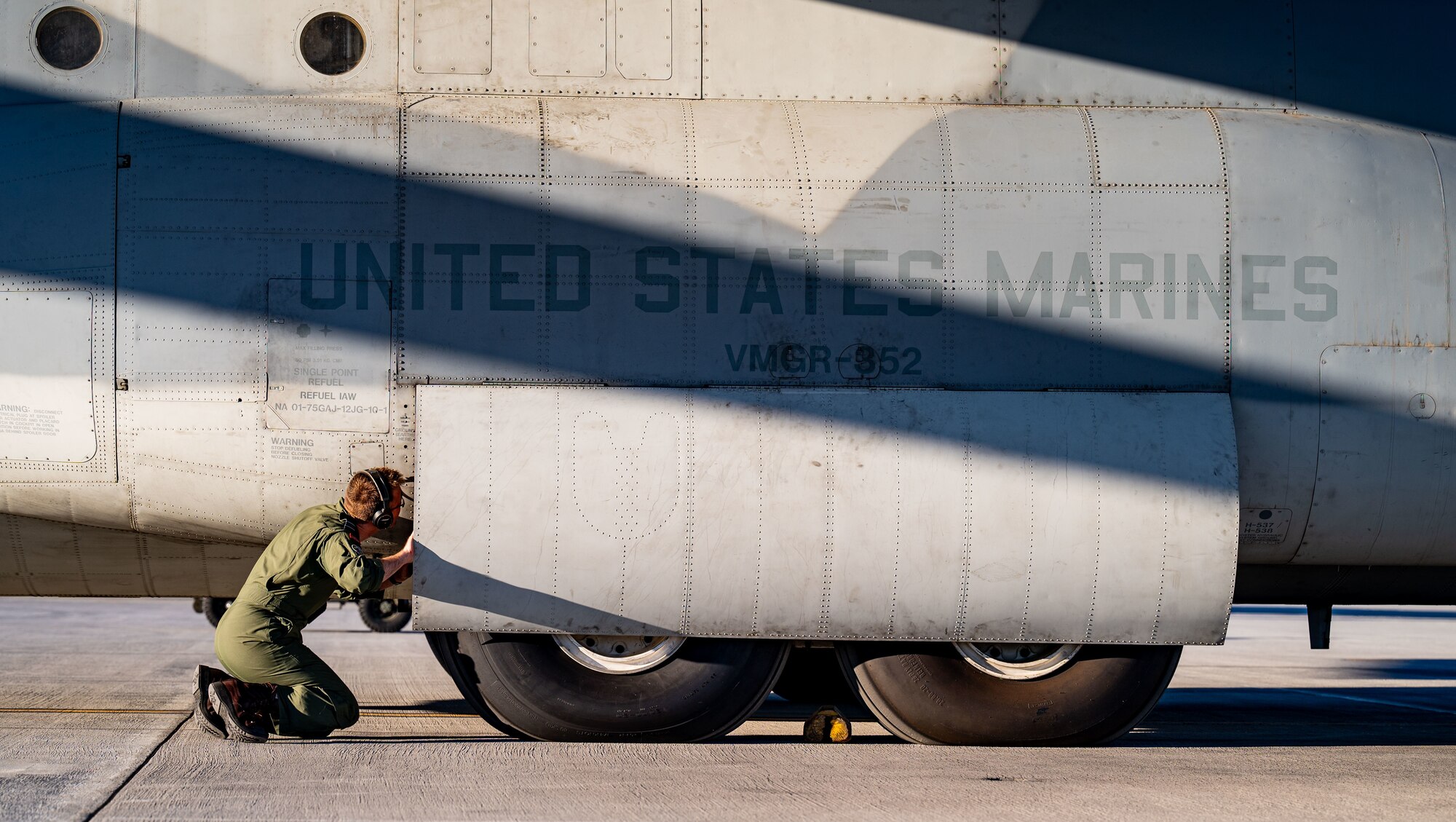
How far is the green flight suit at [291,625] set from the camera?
6.96 metres

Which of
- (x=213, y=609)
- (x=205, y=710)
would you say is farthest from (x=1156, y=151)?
(x=213, y=609)

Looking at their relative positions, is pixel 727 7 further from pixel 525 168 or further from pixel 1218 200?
pixel 1218 200

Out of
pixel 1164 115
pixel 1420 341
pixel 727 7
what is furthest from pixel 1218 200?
pixel 727 7

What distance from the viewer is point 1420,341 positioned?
24.5ft

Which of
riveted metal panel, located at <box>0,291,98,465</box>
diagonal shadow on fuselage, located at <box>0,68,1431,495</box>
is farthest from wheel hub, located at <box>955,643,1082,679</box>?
riveted metal panel, located at <box>0,291,98,465</box>

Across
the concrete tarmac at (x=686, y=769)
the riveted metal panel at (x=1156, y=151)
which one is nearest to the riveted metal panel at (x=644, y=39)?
the riveted metal panel at (x=1156, y=151)

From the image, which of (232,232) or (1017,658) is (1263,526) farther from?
(232,232)

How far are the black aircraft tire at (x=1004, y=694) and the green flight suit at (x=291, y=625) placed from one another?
2892 mm

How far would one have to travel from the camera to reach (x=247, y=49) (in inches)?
298

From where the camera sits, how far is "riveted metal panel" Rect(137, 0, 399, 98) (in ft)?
24.7

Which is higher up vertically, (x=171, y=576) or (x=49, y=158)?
(x=49, y=158)

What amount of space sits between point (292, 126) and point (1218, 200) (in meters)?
5.27

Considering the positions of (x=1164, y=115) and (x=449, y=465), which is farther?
(x=1164, y=115)

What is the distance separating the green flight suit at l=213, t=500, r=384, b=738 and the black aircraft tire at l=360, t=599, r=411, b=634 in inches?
269
